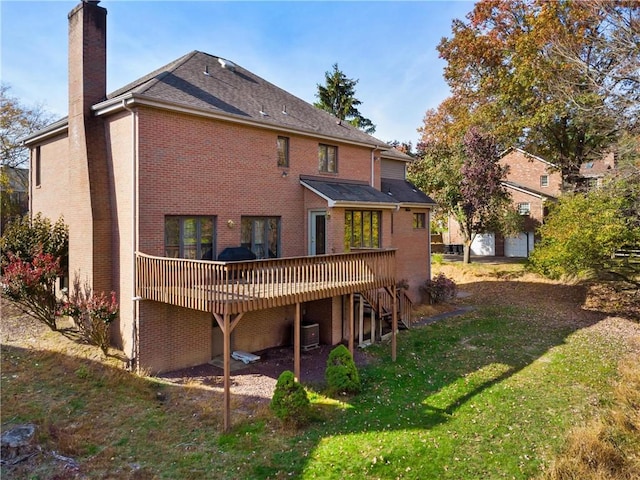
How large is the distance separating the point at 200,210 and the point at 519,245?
30.2 meters

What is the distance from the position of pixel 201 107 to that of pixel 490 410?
11.2 metres

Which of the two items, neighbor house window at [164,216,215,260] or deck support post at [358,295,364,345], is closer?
neighbor house window at [164,216,215,260]

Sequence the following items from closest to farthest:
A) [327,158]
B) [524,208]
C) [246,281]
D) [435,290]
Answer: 1. [246,281]
2. [327,158]
3. [435,290]
4. [524,208]

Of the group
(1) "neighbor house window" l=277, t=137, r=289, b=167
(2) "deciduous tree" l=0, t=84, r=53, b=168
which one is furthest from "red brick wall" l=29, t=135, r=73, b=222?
(2) "deciduous tree" l=0, t=84, r=53, b=168

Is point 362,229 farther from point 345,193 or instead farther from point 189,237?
point 189,237

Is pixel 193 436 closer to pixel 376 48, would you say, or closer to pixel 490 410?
pixel 490 410

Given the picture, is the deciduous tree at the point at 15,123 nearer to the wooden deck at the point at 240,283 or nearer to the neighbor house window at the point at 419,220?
the wooden deck at the point at 240,283

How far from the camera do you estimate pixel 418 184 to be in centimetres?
3064

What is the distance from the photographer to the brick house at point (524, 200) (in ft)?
110

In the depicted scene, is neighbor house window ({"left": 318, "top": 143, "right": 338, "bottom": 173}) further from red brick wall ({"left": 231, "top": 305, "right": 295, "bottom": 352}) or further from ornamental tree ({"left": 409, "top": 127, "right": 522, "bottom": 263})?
ornamental tree ({"left": 409, "top": 127, "right": 522, "bottom": 263})

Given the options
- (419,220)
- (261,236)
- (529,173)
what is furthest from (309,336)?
(529,173)

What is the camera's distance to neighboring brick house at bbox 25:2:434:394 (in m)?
10.6

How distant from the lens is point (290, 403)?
8.45 meters

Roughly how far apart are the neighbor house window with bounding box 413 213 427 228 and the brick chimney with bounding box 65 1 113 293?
46.2 feet
